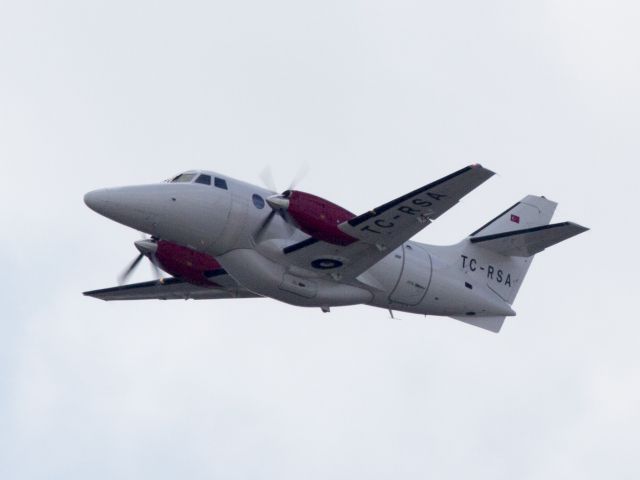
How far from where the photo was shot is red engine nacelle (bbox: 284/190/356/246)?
30297mm

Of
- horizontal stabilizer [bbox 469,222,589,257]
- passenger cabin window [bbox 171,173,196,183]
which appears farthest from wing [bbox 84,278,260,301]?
horizontal stabilizer [bbox 469,222,589,257]

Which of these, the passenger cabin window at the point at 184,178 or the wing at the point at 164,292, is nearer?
the passenger cabin window at the point at 184,178

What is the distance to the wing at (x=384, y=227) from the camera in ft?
95.6

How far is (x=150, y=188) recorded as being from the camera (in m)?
30.5

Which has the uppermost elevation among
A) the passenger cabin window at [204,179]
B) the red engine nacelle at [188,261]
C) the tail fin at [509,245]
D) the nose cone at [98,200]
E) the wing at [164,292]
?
the tail fin at [509,245]

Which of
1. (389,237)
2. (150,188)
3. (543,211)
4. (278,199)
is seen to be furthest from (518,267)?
(150,188)

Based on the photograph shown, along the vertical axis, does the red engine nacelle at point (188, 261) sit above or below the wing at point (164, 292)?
above

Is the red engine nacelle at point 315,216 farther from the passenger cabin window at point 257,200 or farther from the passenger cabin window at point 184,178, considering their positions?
the passenger cabin window at point 184,178

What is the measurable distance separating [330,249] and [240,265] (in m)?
2.25

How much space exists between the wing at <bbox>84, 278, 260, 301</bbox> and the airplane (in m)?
0.11

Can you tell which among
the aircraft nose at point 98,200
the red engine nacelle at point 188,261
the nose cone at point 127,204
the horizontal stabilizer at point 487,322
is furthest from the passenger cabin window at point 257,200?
the horizontal stabilizer at point 487,322

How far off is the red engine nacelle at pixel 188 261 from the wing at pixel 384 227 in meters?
3.01

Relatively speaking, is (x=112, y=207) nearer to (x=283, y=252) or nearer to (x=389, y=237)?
(x=283, y=252)

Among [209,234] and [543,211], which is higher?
[543,211]
